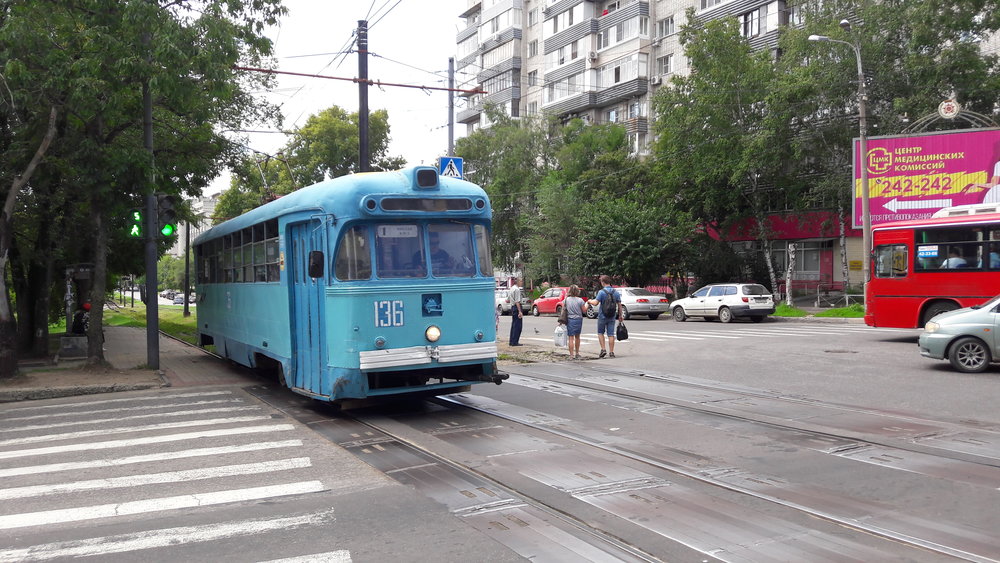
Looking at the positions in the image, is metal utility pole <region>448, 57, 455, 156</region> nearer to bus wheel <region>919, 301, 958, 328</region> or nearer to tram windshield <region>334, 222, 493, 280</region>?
tram windshield <region>334, 222, 493, 280</region>

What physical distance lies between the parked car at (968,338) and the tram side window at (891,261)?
5.52 meters

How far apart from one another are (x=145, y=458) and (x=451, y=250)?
165 inches

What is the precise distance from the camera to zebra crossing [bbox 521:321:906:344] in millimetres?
22234

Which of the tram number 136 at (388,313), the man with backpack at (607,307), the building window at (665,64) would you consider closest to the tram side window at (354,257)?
the tram number 136 at (388,313)

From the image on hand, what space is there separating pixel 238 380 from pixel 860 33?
2878 centimetres

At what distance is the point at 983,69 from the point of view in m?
30.8

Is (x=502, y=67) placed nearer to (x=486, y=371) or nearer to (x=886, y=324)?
(x=886, y=324)

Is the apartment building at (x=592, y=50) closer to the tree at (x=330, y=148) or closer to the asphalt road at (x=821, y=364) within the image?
the tree at (x=330, y=148)

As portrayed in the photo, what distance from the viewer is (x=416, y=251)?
9.73 meters

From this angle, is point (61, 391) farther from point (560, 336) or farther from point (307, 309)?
point (560, 336)

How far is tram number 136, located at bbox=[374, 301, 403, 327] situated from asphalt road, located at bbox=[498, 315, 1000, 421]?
615 centimetres

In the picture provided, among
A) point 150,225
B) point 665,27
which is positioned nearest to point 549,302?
point 665,27

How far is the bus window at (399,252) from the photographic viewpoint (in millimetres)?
9516

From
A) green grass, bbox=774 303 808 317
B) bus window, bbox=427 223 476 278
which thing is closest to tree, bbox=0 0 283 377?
bus window, bbox=427 223 476 278
